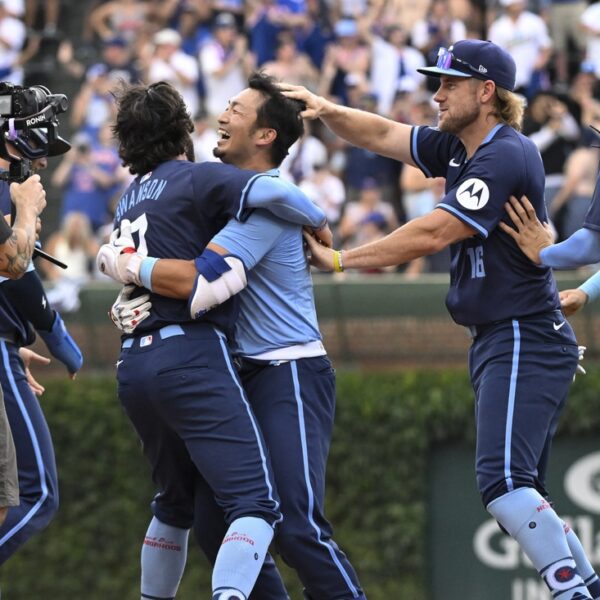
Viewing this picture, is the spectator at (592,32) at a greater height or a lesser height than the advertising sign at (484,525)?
greater

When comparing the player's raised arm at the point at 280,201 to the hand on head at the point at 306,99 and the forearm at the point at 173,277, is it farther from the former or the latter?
the hand on head at the point at 306,99

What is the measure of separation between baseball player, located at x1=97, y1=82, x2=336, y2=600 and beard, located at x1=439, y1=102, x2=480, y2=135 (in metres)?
0.74

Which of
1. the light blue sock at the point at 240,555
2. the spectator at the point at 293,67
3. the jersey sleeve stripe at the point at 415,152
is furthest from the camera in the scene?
the spectator at the point at 293,67

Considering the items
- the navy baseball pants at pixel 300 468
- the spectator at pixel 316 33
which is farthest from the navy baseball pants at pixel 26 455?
the spectator at pixel 316 33

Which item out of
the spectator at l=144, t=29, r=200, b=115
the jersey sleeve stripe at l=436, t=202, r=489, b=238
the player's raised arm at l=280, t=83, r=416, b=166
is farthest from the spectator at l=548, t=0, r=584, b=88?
the jersey sleeve stripe at l=436, t=202, r=489, b=238

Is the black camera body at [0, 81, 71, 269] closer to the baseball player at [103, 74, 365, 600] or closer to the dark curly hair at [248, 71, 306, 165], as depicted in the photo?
the baseball player at [103, 74, 365, 600]

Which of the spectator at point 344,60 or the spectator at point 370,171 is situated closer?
the spectator at point 370,171

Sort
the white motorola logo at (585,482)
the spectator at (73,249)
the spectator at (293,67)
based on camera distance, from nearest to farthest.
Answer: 1. the white motorola logo at (585,482)
2. the spectator at (73,249)
3. the spectator at (293,67)

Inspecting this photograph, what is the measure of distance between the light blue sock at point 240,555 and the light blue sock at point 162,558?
67cm

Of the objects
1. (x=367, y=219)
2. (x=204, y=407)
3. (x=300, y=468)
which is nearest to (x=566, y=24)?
(x=367, y=219)

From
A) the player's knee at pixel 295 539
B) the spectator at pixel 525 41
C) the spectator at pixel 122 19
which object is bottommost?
the player's knee at pixel 295 539

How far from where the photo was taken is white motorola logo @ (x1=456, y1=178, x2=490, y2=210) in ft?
18.0

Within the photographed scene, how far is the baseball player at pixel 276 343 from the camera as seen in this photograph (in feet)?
17.2

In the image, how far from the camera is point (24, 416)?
609 centimetres
